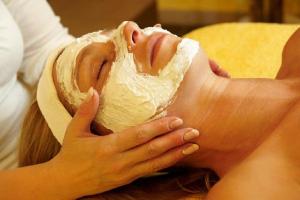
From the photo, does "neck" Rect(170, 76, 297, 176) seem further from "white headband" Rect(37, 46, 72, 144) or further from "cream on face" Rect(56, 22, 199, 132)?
"white headband" Rect(37, 46, 72, 144)

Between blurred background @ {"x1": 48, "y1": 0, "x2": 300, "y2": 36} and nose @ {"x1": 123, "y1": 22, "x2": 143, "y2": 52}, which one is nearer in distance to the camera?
nose @ {"x1": 123, "y1": 22, "x2": 143, "y2": 52}

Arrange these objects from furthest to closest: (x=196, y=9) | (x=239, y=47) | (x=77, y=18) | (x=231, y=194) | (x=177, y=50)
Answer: (x=196, y=9)
(x=77, y=18)
(x=239, y=47)
(x=177, y=50)
(x=231, y=194)

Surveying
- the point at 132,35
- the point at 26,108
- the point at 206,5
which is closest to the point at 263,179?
the point at 132,35

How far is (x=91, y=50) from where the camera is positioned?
123 cm

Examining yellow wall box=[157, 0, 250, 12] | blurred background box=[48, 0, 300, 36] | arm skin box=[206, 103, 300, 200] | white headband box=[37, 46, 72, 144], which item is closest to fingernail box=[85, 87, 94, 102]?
white headband box=[37, 46, 72, 144]

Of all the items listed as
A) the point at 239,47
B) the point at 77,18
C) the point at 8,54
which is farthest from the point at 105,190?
the point at 77,18

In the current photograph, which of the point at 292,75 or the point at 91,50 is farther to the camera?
the point at 292,75

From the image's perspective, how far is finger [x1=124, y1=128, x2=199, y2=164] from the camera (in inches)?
42.7

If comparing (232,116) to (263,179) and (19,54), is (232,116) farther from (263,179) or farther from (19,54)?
(19,54)

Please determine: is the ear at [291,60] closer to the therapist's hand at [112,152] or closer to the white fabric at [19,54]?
the therapist's hand at [112,152]

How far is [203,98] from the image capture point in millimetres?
Answer: 1168

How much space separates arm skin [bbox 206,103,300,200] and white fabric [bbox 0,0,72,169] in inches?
27.1

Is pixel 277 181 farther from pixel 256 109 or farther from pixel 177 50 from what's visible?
pixel 177 50

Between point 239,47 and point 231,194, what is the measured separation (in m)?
0.92
